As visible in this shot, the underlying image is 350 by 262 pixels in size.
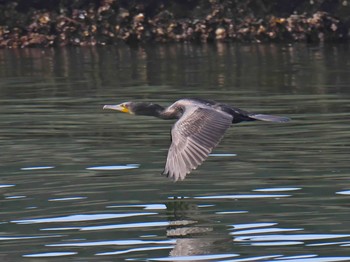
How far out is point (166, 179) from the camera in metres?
12.7

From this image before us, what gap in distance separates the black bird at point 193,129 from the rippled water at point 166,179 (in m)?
0.36

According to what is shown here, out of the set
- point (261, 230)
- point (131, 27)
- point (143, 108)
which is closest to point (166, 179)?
point (143, 108)

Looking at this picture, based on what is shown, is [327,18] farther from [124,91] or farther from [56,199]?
[56,199]

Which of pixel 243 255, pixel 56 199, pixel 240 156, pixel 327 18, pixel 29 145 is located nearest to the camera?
pixel 243 255

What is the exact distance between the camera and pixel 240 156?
14.1 meters

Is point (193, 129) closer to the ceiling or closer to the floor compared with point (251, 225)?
closer to the ceiling

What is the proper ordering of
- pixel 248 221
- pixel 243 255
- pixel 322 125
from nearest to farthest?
pixel 243 255 → pixel 248 221 → pixel 322 125

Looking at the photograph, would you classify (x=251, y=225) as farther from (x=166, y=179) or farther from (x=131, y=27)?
(x=131, y=27)

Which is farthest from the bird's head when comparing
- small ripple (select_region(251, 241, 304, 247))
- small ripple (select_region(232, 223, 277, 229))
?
small ripple (select_region(251, 241, 304, 247))

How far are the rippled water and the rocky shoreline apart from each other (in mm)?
10806

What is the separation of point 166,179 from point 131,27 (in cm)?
2345

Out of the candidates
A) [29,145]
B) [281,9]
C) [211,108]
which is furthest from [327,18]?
[211,108]

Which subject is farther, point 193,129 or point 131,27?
point 131,27

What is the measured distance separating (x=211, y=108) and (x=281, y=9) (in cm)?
2360
